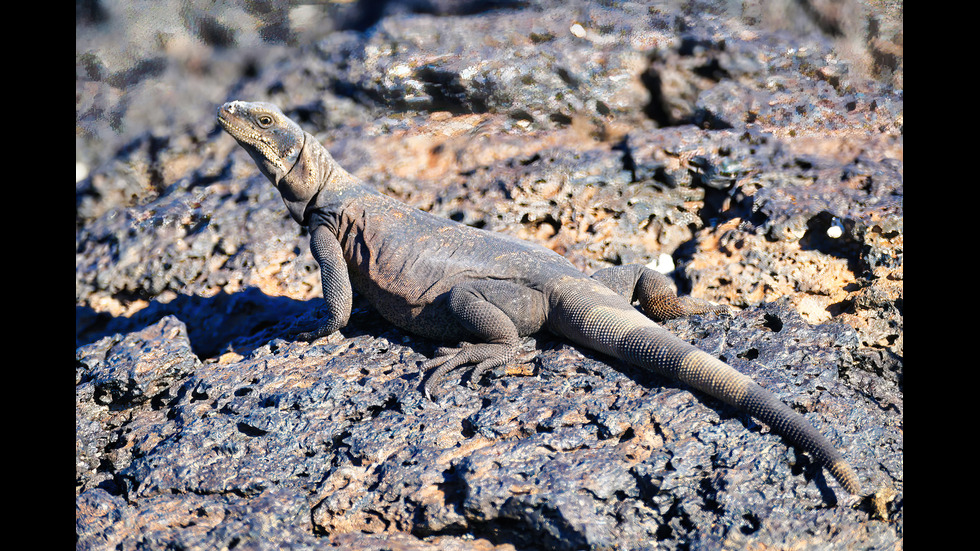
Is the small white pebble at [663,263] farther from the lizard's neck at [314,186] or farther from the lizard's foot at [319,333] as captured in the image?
the lizard's foot at [319,333]

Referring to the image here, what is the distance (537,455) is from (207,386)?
206 centimetres

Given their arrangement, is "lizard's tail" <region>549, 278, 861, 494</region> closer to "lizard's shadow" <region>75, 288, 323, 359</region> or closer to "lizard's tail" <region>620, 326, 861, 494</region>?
"lizard's tail" <region>620, 326, 861, 494</region>

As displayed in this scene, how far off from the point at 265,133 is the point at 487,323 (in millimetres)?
2060

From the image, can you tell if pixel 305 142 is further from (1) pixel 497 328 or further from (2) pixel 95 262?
(2) pixel 95 262

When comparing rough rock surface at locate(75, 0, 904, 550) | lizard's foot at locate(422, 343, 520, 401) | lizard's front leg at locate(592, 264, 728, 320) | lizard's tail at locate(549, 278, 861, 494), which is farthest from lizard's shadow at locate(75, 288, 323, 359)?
lizard's front leg at locate(592, 264, 728, 320)

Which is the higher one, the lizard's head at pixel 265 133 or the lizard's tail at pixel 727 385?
the lizard's head at pixel 265 133

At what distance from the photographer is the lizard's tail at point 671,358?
10.3 ft

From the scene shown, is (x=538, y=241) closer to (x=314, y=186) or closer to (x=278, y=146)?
(x=314, y=186)

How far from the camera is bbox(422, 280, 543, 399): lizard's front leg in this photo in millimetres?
4004

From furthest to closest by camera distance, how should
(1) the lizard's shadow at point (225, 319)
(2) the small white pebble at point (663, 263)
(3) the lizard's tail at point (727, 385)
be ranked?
(2) the small white pebble at point (663, 263), (1) the lizard's shadow at point (225, 319), (3) the lizard's tail at point (727, 385)

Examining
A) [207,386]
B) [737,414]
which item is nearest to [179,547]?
[207,386]

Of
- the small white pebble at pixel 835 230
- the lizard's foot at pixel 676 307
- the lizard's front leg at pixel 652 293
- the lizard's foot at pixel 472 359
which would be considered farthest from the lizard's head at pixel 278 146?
the small white pebble at pixel 835 230

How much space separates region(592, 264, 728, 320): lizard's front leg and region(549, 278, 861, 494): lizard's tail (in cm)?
31

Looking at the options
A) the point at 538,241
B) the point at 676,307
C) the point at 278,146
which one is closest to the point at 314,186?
the point at 278,146
